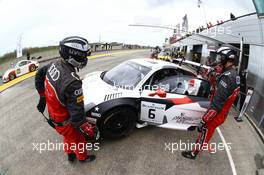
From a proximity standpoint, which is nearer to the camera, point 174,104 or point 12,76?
point 174,104

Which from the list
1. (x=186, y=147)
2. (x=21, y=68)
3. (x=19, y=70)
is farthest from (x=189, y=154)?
(x=21, y=68)

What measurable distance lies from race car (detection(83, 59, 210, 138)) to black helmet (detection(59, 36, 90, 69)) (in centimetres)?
103

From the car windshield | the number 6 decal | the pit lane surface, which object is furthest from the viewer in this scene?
the car windshield

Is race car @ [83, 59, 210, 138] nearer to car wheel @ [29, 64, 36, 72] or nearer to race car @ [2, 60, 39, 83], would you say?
race car @ [2, 60, 39, 83]

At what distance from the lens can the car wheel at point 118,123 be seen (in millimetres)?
3500

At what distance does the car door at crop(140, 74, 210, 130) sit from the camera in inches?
146

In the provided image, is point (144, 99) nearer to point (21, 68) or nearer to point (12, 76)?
point (12, 76)

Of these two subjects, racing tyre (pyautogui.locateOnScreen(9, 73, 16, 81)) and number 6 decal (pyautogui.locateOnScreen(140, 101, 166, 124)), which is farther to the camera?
racing tyre (pyautogui.locateOnScreen(9, 73, 16, 81))

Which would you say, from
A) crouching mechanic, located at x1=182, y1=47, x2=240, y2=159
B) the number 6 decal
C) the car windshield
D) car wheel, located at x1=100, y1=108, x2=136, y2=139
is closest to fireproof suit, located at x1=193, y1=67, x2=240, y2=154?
crouching mechanic, located at x1=182, y1=47, x2=240, y2=159

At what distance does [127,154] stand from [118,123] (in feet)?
1.97

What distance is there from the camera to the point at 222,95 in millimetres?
3027

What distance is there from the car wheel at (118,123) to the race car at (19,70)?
9021mm

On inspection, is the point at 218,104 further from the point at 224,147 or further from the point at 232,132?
the point at 232,132

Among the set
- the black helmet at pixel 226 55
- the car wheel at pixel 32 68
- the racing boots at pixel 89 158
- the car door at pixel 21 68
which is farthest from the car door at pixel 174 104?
the car wheel at pixel 32 68
